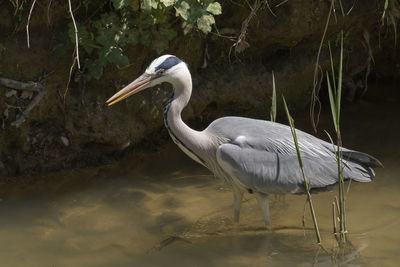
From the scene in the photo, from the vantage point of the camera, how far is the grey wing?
12.3ft

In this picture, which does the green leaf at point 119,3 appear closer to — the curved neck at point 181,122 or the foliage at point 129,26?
the foliage at point 129,26

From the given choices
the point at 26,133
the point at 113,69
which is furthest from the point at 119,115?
the point at 26,133

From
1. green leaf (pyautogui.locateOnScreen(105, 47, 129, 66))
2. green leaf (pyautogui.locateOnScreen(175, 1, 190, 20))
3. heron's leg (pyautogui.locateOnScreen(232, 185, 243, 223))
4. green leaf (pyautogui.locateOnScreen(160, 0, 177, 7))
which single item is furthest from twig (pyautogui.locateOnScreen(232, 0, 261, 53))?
heron's leg (pyautogui.locateOnScreen(232, 185, 243, 223))

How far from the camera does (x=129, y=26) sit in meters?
4.20

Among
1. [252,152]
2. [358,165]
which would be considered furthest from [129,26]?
[358,165]

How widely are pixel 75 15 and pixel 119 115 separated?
0.80 m

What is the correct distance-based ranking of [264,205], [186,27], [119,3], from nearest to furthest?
[264,205]
[119,3]
[186,27]

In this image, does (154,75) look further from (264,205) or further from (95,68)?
(264,205)

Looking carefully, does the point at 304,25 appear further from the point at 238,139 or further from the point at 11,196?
the point at 11,196

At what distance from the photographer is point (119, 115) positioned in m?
4.60

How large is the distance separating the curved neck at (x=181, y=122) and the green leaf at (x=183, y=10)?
0.44 meters

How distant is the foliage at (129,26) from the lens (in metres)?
4.10

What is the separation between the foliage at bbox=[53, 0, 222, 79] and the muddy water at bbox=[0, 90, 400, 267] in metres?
0.87

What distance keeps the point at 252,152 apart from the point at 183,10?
1076mm
